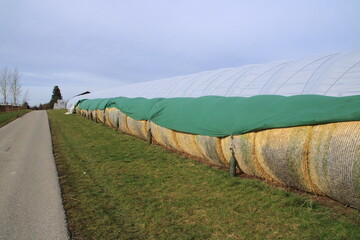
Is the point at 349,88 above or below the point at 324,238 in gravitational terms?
above

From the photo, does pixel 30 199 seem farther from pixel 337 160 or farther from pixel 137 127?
pixel 137 127

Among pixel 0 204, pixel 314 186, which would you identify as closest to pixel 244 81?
pixel 314 186

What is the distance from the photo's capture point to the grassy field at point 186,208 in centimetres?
354

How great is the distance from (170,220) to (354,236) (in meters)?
2.42

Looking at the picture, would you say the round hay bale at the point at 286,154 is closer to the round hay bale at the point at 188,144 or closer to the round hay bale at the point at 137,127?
the round hay bale at the point at 188,144

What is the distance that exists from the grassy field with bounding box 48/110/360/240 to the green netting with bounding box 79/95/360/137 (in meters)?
1.19

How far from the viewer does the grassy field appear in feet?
11.6

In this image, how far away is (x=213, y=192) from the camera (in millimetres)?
5062

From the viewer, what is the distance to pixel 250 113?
564 cm

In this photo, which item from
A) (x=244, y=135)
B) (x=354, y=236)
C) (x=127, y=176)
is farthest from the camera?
(x=127, y=176)

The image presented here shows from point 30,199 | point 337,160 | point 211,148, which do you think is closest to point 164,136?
point 211,148

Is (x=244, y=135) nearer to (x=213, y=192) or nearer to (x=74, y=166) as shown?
(x=213, y=192)

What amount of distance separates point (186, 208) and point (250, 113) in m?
2.50

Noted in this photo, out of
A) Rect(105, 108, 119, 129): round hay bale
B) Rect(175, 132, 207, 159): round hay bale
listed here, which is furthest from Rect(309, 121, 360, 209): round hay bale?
Rect(105, 108, 119, 129): round hay bale
